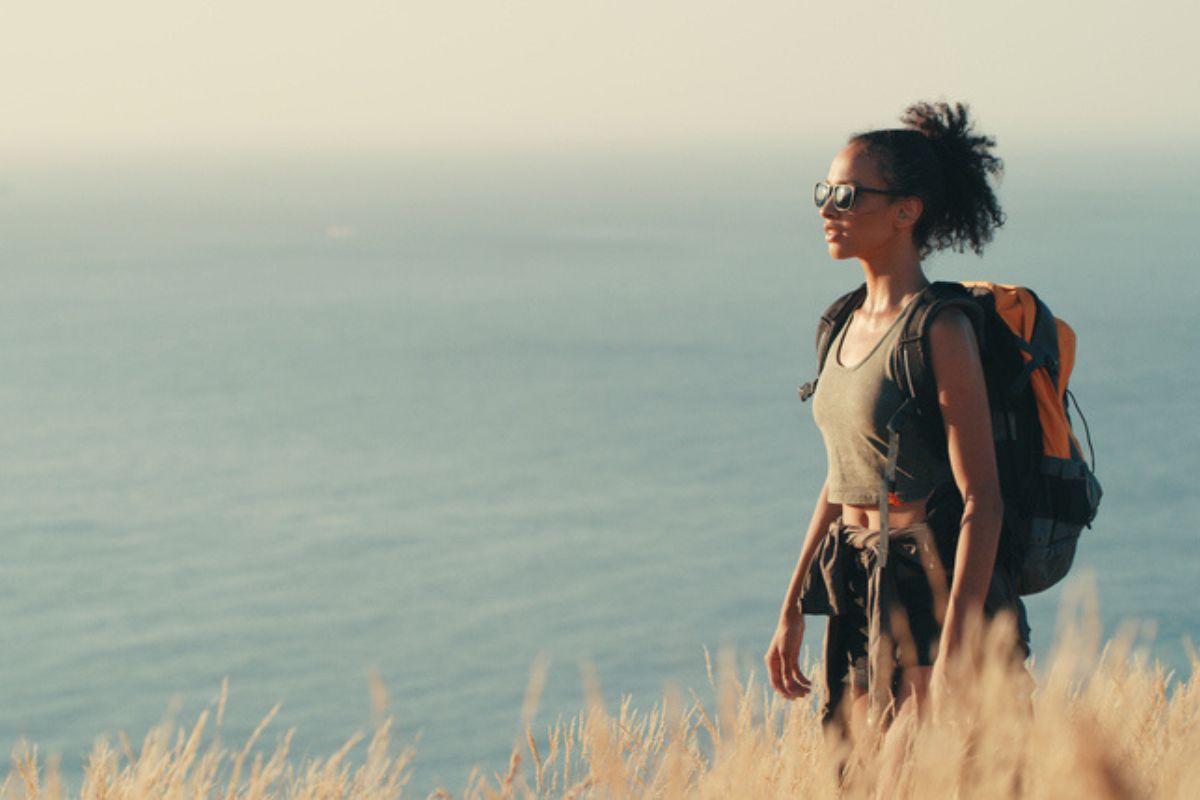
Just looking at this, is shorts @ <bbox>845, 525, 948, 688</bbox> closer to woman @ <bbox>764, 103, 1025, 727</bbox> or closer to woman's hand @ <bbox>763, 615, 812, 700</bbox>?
woman @ <bbox>764, 103, 1025, 727</bbox>

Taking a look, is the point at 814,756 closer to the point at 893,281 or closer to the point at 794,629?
the point at 794,629

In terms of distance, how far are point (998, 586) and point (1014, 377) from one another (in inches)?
15.1

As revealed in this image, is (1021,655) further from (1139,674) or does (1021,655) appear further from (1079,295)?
(1079,295)

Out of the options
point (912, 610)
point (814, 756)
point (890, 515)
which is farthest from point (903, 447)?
point (814, 756)

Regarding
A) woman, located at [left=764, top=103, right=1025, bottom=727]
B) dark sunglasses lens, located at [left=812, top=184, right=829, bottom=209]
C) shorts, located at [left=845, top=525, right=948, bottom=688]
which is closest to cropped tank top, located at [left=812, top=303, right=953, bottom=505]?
woman, located at [left=764, top=103, right=1025, bottom=727]

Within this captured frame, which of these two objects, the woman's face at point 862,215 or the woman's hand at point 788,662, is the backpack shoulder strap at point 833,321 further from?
the woman's hand at point 788,662

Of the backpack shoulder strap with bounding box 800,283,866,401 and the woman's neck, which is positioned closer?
the woman's neck

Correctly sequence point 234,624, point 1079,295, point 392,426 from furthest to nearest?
1. point 1079,295
2. point 392,426
3. point 234,624

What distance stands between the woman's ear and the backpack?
0.75 ft

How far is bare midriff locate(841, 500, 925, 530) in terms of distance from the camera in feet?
10.1

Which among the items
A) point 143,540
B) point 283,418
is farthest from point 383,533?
point 283,418

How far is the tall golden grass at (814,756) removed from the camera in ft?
7.16

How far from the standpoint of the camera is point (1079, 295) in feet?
600

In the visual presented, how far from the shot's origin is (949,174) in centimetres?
329
